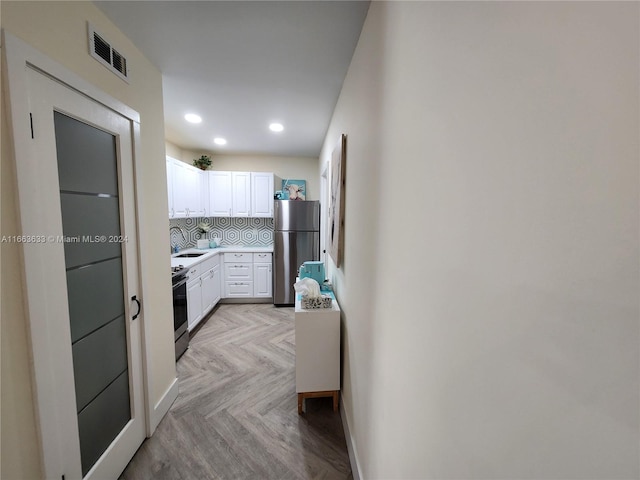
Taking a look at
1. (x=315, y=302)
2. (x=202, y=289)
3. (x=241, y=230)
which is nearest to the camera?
(x=315, y=302)

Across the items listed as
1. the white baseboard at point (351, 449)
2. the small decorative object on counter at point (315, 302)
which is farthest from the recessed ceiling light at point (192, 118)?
the white baseboard at point (351, 449)

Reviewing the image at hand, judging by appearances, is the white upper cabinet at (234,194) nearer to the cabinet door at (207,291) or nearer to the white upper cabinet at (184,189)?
the white upper cabinet at (184,189)

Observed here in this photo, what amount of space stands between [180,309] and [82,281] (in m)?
1.68

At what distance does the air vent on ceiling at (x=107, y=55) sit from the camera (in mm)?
1331

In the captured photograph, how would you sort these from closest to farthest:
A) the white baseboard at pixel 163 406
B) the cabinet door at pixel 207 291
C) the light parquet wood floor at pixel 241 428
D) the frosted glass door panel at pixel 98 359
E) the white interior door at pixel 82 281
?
the white interior door at pixel 82 281 < the frosted glass door panel at pixel 98 359 < the light parquet wood floor at pixel 241 428 < the white baseboard at pixel 163 406 < the cabinet door at pixel 207 291

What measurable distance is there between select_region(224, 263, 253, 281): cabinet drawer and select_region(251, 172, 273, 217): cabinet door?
2.96 feet

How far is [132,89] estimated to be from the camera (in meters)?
1.67

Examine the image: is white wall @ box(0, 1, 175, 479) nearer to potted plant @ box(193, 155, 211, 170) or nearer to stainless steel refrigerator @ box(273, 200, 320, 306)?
stainless steel refrigerator @ box(273, 200, 320, 306)

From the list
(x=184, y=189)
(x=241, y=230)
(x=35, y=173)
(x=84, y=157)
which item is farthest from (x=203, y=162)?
(x=35, y=173)

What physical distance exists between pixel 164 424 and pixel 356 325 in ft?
5.46

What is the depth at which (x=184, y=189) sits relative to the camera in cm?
378

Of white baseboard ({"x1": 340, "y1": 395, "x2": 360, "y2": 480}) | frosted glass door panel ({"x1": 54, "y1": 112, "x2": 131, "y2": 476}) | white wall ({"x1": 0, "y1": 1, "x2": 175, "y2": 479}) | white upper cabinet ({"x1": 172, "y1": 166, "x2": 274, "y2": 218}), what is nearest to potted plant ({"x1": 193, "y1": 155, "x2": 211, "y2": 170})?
white upper cabinet ({"x1": 172, "y1": 166, "x2": 274, "y2": 218})

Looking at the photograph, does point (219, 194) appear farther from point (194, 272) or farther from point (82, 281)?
point (82, 281)

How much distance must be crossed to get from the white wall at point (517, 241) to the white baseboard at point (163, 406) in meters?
1.77
